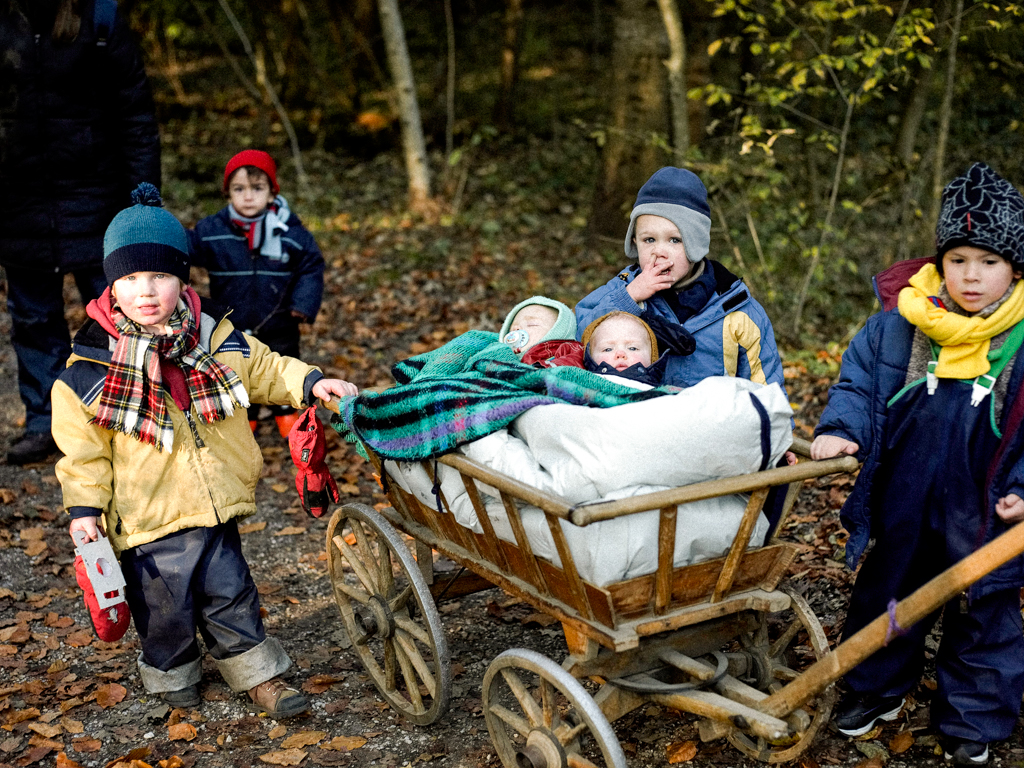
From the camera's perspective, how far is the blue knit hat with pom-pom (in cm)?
354

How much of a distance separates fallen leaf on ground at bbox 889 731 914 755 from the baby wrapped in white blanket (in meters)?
1.25

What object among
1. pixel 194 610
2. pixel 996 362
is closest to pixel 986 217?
pixel 996 362

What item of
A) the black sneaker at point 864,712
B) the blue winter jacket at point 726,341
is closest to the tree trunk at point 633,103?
the blue winter jacket at point 726,341

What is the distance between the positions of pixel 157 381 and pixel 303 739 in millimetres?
1526

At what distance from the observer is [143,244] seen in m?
3.55

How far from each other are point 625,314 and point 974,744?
1.96 m

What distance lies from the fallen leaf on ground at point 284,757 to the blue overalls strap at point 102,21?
4115 mm

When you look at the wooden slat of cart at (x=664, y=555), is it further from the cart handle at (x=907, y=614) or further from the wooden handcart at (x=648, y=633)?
the cart handle at (x=907, y=614)

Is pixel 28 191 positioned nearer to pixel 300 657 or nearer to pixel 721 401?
pixel 300 657

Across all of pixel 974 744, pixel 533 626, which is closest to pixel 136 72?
pixel 533 626

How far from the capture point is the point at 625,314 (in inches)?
143

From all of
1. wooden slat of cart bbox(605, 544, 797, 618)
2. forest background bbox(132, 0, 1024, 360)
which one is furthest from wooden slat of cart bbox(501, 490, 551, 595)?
forest background bbox(132, 0, 1024, 360)

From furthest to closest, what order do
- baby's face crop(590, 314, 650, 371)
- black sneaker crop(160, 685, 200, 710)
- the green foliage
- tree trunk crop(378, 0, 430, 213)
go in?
tree trunk crop(378, 0, 430, 213) < the green foliage < black sneaker crop(160, 685, 200, 710) < baby's face crop(590, 314, 650, 371)

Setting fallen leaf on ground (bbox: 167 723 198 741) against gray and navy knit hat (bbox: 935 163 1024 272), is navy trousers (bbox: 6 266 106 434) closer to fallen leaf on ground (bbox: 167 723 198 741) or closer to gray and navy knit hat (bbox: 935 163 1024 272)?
fallen leaf on ground (bbox: 167 723 198 741)
